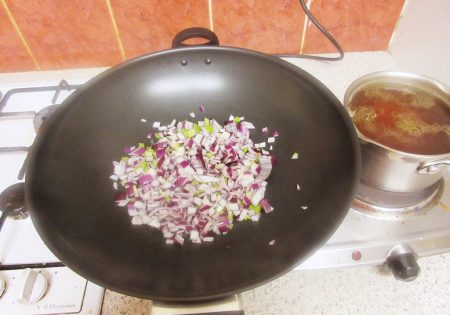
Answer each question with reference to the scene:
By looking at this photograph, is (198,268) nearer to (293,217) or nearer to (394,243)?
(293,217)

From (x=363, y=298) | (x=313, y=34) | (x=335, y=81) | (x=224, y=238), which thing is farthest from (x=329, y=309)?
(x=313, y=34)

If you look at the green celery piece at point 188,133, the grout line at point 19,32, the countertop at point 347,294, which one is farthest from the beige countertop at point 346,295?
the grout line at point 19,32

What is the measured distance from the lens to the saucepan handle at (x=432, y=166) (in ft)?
1.67

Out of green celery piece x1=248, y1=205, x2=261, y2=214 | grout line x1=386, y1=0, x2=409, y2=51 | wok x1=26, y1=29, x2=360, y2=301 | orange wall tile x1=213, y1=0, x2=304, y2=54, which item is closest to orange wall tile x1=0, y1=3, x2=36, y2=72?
wok x1=26, y1=29, x2=360, y2=301

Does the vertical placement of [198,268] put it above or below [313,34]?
below

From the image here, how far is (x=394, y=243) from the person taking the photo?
1.88ft

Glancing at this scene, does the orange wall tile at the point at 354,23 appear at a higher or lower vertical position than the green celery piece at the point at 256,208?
higher

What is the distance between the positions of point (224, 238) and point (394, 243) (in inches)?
11.3

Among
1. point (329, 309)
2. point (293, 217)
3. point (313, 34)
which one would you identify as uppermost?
point (313, 34)

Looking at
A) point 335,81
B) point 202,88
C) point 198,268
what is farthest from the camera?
point 335,81

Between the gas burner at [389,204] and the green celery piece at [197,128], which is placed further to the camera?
the green celery piece at [197,128]

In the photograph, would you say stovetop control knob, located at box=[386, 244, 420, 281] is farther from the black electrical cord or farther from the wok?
the black electrical cord

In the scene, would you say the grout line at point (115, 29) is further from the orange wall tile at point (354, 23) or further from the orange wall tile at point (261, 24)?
the orange wall tile at point (354, 23)

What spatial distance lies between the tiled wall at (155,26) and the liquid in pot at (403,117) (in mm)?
381
